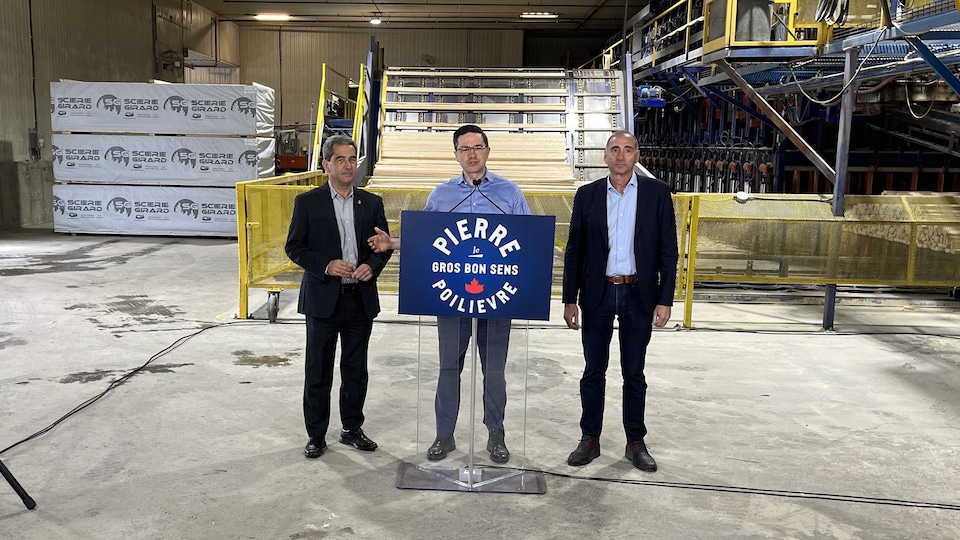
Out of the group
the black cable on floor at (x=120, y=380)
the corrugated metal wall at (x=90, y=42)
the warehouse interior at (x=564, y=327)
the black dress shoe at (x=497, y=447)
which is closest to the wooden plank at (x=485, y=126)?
the warehouse interior at (x=564, y=327)

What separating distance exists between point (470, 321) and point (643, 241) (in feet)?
3.61

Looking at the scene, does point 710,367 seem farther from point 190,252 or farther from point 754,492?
point 190,252

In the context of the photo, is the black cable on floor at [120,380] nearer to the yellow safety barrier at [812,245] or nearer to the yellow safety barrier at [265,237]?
the yellow safety barrier at [265,237]

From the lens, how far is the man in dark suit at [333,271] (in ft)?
14.9

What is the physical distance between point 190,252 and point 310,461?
9.78 m

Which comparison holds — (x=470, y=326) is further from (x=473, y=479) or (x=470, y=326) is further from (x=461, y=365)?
(x=473, y=479)

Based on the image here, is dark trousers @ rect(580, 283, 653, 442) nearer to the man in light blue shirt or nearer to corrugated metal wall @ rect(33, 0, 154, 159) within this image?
A: the man in light blue shirt

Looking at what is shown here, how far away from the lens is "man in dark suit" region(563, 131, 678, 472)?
14.7 feet

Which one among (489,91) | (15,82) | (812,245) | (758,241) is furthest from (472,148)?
(15,82)

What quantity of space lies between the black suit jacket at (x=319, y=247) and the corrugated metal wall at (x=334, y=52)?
1122 inches

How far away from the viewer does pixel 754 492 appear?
4383 mm

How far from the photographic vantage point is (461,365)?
14.9ft

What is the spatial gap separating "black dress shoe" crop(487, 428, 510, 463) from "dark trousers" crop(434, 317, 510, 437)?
4 cm

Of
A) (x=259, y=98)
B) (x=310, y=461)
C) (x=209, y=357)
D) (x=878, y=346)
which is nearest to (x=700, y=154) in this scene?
(x=259, y=98)
